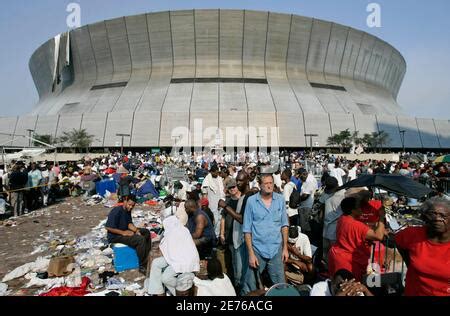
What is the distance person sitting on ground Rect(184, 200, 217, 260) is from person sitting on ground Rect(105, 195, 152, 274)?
105 centimetres

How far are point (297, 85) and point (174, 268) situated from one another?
48.7 m

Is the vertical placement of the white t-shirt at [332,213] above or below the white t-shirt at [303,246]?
above

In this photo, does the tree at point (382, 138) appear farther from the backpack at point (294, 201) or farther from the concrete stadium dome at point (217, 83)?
the backpack at point (294, 201)

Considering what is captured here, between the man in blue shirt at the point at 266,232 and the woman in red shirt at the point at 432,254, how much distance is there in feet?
4.75

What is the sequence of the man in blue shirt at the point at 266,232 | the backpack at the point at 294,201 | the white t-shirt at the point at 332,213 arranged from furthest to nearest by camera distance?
the backpack at the point at 294,201 → the white t-shirt at the point at 332,213 → the man in blue shirt at the point at 266,232

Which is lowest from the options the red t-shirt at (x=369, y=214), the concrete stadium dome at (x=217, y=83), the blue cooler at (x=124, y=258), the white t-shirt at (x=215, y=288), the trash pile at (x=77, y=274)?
the trash pile at (x=77, y=274)

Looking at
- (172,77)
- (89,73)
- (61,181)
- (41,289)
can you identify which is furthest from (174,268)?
(89,73)

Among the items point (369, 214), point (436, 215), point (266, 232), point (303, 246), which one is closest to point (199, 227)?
point (303, 246)

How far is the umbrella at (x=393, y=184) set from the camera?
15.4 feet

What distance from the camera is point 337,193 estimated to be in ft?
15.7

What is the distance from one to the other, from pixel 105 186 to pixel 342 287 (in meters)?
13.7

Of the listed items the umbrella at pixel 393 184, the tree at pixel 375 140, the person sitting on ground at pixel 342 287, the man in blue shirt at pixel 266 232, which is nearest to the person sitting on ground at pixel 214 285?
the man in blue shirt at pixel 266 232

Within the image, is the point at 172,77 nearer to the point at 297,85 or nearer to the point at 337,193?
the point at 297,85

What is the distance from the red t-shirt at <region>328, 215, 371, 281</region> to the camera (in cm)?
327
